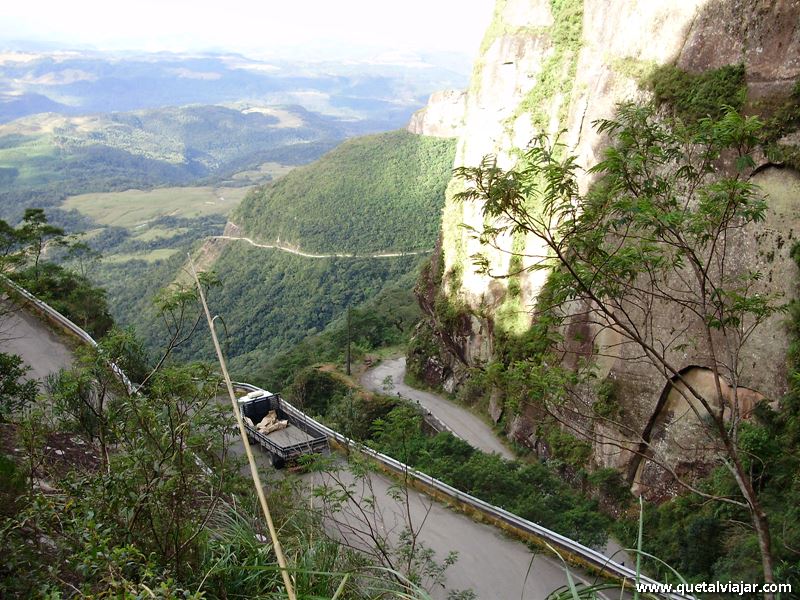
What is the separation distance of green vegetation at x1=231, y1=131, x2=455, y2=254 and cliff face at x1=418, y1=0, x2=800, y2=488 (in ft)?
122

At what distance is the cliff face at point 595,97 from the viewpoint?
44.7ft

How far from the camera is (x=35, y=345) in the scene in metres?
18.4

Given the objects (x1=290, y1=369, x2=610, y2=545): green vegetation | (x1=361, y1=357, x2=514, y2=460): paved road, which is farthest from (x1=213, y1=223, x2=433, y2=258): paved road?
(x1=290, y1=369, x2=610, y2=545): green vegetation

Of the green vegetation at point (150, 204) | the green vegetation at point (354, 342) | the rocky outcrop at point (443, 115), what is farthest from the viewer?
the green vegetation at point (150, 204)

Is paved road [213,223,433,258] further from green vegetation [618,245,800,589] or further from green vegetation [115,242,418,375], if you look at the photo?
green vegetation [618,245,800,589]

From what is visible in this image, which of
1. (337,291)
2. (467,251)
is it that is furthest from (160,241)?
(467,251)

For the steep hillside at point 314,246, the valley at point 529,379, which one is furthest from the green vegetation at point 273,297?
the valley at point 529,379

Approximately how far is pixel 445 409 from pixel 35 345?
16.4m

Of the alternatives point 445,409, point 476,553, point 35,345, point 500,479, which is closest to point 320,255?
point 445,409

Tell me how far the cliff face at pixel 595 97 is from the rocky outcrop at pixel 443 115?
181 feet

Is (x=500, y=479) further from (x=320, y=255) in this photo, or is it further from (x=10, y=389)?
(x=320, y=255)

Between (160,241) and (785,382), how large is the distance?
97.7 metres

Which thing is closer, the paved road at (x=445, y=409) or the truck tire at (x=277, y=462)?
the truck tire at (x=277, y=462)

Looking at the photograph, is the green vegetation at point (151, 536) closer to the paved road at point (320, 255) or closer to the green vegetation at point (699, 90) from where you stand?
the green vegetation at point (699, 90)
